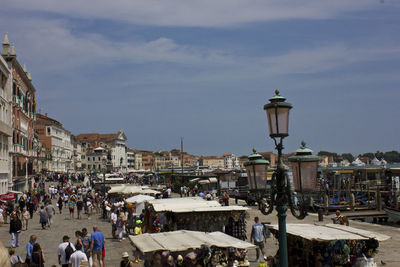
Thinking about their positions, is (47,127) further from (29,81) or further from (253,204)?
(253,204)

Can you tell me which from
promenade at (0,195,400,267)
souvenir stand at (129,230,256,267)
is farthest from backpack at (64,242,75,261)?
promenade at (0,195,400,267)

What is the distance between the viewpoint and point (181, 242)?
10922 millimetres

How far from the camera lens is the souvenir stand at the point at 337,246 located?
1126cm

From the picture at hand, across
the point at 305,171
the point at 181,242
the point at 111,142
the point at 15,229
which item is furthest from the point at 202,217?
the point at 111,142

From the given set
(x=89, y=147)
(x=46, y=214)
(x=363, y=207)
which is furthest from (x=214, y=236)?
(x=89, y=147)

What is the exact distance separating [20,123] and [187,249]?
40411 millimetres

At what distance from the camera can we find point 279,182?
7.23 m

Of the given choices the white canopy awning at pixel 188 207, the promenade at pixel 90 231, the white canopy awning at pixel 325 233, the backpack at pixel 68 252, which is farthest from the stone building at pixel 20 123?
the white canopy awning at pixel 325 233

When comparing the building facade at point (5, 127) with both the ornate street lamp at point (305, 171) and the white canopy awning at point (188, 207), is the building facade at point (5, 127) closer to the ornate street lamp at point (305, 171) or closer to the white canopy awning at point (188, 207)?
the white canopy awning at point (188, 207)

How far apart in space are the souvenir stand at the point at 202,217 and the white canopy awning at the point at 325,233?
3.82m

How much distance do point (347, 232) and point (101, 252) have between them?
22.7ft

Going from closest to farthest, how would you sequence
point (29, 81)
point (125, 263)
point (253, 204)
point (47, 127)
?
point (125, 263) → point (253, 204) → point (29, 81) → point (47, 127)

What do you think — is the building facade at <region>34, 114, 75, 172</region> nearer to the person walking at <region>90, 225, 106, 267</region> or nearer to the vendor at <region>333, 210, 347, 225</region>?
the vendor at <region>333, 210, 347, 225</region>

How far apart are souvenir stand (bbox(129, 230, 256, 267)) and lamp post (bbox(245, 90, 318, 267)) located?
3371 mm
